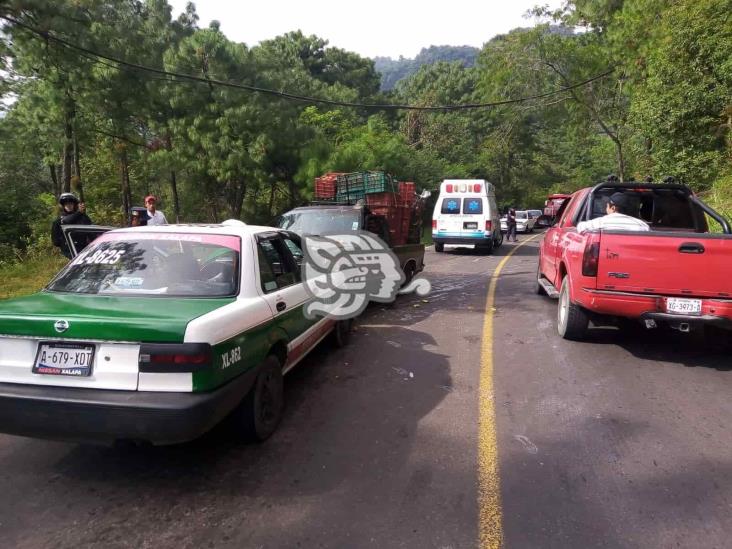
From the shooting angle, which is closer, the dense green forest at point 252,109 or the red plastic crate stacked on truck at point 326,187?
the red plastic crate stacked on truck at point 326,187

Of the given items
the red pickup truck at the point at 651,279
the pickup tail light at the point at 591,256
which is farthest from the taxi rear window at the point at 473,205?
the pickup tail light at the point at 591,256

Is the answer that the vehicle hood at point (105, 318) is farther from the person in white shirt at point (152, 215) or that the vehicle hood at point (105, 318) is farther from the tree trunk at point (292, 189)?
the tree trunk at point (292, 189)

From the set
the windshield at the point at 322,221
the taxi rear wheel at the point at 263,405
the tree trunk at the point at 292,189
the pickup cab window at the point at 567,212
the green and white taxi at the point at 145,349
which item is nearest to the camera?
the green and white taxi at the point at 145,349

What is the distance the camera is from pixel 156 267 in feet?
12.3

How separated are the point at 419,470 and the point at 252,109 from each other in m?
19.5

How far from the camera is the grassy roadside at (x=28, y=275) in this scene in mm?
9586

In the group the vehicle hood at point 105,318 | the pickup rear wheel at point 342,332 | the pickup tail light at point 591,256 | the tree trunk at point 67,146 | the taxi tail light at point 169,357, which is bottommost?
the pickup rear wheel at point 342,332

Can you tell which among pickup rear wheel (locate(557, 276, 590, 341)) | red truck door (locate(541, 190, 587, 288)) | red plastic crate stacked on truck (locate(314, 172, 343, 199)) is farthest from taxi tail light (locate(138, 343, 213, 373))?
red plastic crate stacked on truck (locate(314, 172, 343, 199))

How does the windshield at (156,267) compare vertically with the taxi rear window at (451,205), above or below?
below

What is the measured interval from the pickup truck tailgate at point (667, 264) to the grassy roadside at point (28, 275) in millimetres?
9635

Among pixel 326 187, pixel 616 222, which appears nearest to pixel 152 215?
pixel 616 222

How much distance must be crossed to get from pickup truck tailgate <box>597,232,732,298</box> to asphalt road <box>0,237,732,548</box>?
2.85 feet

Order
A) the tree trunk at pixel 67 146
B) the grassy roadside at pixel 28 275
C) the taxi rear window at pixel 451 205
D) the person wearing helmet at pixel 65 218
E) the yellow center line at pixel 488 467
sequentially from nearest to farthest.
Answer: the yellow center line at pixel 488 467 < the person wearing helmet at pixel 65 218 < the grassy roadside at pixel 28 275 < the taxi rear window at pixel 451 205 < the tree trunk at pixel 67 146

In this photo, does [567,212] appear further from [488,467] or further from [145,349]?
[145,349]
